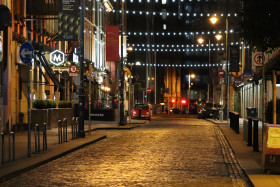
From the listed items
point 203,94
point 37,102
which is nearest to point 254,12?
point 37,102

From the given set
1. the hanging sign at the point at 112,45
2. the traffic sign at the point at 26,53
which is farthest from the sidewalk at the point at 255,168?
the hanging sign at the point at 112,45

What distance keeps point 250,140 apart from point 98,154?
5885 mm

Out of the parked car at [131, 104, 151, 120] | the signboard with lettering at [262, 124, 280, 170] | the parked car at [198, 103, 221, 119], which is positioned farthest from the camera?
the parked car at [198, 103, 221, 119]

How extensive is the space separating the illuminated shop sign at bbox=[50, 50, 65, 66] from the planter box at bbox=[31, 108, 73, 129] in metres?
3.13

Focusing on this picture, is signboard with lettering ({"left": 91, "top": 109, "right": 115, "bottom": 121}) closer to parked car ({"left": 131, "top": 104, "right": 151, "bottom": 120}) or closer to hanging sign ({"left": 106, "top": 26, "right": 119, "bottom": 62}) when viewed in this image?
parked car ({"left": 131, "top": 104, "right": 151, "bottom": 120})

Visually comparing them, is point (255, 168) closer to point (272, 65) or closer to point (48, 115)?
point (272, 65)

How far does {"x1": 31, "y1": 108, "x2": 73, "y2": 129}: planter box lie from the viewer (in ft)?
93.5

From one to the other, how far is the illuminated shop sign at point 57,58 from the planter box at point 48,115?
3.13 m

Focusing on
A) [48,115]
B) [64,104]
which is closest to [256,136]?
[48,115]

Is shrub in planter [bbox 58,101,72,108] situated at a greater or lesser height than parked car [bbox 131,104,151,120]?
greater

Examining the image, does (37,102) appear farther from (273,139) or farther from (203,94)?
(203,94)

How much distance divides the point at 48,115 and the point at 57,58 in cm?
544

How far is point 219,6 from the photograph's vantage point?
8425cm

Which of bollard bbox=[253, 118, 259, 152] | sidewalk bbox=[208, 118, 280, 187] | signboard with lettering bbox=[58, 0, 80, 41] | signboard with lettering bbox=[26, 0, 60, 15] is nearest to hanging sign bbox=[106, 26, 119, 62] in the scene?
signboard with lettering bbox=[58, 0, 80, 41]
